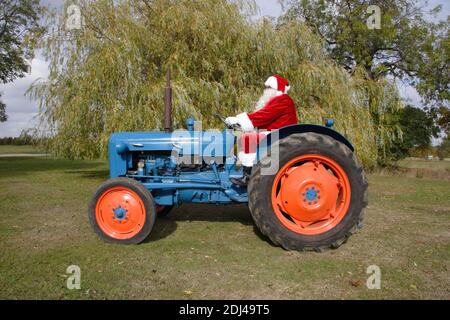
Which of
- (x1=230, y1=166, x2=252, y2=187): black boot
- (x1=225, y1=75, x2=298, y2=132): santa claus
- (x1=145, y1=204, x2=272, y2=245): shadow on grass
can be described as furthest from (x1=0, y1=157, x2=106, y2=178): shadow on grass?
(x1=225, y1=75, x2=298, y2=132): santa claus

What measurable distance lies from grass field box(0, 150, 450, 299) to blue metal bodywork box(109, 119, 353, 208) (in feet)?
1.65

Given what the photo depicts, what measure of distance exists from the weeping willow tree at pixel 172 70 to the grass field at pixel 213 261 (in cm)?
381

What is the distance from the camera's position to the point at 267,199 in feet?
12.3

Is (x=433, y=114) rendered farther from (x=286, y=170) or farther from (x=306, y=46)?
(x=286, y=170)

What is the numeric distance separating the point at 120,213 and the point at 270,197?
1576 mm

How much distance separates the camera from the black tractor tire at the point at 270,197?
376 cm

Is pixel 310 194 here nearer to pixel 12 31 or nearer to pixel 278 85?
pixel 278 85

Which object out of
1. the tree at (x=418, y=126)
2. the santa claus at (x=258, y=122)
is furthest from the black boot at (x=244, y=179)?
the tree at (x=418, y=126)

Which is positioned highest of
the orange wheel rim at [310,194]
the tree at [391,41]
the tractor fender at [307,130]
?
the tree at [391,41]

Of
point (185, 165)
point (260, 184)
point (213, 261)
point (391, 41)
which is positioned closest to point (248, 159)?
point (260, 184)

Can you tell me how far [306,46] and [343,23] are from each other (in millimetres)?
13527

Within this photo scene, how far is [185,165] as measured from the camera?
451 cm

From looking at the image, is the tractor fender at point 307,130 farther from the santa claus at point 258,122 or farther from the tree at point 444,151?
the tree at point 444,151

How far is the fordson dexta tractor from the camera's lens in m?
3.78
